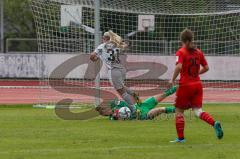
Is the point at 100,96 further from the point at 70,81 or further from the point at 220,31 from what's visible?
the point at 220,31

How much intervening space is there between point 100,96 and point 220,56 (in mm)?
9584

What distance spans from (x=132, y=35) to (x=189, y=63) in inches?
491

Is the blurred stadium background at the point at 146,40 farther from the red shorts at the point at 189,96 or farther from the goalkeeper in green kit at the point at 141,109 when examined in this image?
the red shorts at the point at 189,96

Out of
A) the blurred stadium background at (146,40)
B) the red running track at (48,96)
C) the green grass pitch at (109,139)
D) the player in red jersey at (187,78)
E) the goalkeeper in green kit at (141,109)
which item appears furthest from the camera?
the red running track at (48,96)

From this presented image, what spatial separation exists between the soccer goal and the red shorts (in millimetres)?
8132

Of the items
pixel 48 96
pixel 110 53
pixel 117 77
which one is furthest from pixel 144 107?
pixel 48 96

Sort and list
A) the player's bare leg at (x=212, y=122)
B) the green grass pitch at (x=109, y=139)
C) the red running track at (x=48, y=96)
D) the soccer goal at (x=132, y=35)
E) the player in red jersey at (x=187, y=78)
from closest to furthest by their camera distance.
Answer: the green grass pitch at (x=109, y=139), the player in red jersey at (x=187, y=78), the player's bare leg at (x=212, y=122), the soccer goal at (x=132, y=35), the red running track at (x=48, y=96)

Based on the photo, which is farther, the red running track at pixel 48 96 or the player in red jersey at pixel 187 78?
the red running track at pixel 48 96

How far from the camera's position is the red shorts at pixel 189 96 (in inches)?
505

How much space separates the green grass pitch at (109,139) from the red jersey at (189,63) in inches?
43.6

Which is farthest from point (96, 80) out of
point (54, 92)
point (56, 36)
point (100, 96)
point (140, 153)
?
point (140, 153)

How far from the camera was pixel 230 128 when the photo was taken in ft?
51.1

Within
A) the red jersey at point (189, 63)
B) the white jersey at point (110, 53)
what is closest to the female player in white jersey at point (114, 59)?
the white jersey at point (110, 53)

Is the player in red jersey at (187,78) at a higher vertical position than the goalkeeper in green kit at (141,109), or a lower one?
higher
